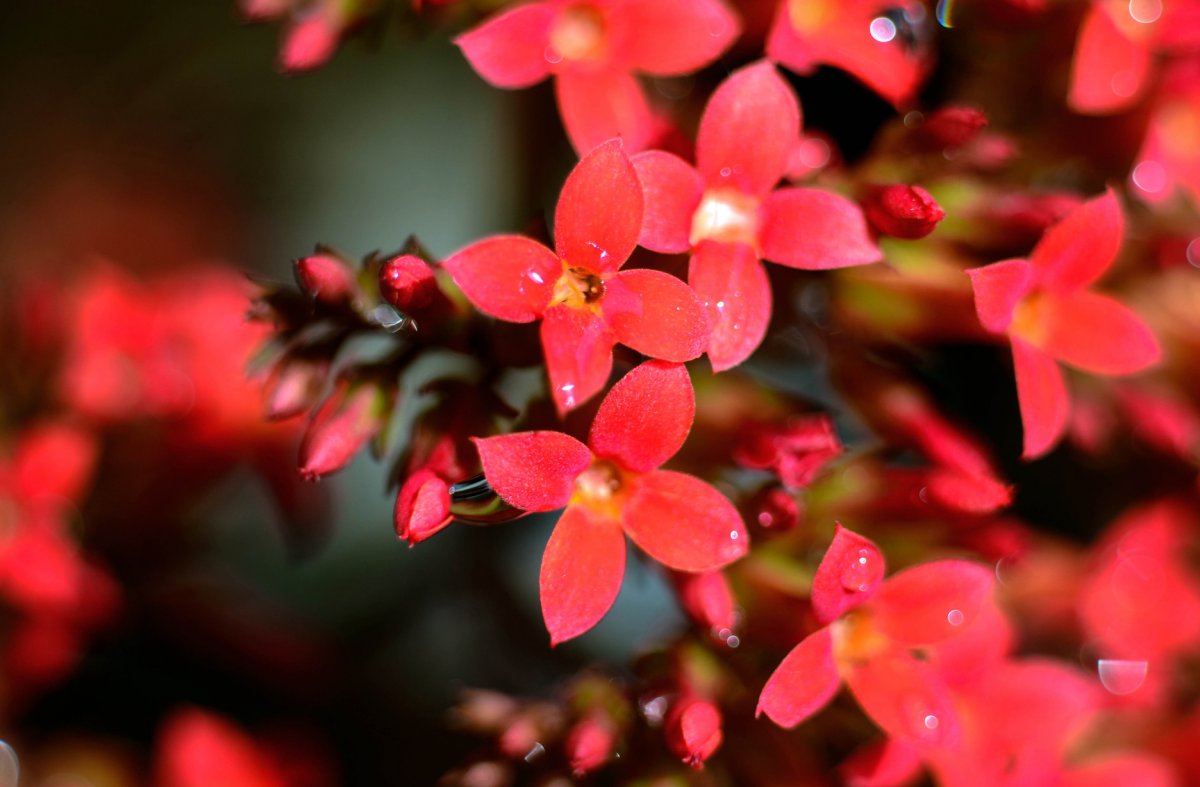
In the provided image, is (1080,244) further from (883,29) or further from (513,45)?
(513,45)

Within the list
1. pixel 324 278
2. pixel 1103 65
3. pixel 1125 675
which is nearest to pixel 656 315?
pixel 324 278

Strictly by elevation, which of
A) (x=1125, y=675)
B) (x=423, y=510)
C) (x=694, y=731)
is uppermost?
(x=423, y=510)

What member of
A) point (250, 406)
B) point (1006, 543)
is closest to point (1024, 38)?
point (1006, 543)

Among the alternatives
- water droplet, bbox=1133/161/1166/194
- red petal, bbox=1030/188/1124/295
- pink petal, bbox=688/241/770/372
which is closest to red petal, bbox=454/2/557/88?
pink petal, bbox=688/241/770/372

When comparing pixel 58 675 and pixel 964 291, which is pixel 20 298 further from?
pixel 964 291

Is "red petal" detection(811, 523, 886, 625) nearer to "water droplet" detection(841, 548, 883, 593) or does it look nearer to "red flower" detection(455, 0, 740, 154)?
"water droplet" detection(841, 548, 883, 593)
